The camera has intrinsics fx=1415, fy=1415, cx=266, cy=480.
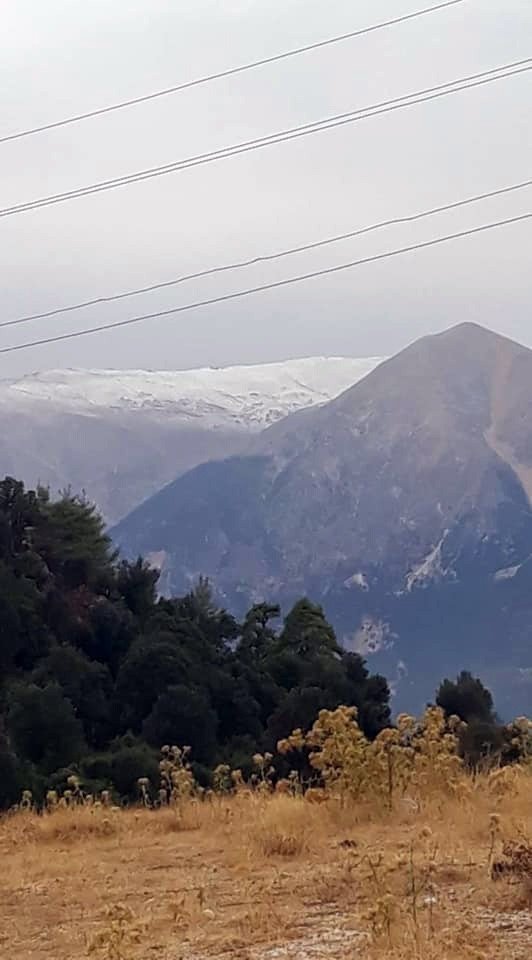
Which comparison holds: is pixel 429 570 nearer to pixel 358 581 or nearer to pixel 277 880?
pixel 358 581

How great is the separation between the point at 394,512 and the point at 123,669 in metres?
23.4

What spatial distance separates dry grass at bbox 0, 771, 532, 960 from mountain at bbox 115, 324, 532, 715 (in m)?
24.5

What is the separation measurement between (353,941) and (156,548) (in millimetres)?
35960

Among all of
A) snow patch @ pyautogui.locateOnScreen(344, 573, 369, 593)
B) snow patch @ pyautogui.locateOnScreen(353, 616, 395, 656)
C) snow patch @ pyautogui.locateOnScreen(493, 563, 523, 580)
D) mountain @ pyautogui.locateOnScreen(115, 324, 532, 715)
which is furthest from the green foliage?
snow patch @ pyautogui.locateOnScreen(344, 573, 369, 593)

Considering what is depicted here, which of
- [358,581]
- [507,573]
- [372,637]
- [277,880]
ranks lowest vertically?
[277,880]

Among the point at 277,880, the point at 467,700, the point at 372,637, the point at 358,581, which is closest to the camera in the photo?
the point at 277,880

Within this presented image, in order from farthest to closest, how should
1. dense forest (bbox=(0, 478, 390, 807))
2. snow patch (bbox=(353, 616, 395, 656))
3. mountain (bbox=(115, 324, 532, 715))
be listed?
mountain (bbox=(115, 324, 532, 715)) < snow patch (bbox=(353, 616, 395, 656)) < dense forest (bbox=(0, 478, 390, 807))

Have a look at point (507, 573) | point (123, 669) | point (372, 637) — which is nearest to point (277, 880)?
point (123, 669)

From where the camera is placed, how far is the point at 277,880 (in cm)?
670

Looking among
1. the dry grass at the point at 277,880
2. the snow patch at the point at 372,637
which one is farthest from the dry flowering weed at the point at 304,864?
the snow patch at the point at 372,637

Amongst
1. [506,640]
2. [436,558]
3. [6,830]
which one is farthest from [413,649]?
[6,830]

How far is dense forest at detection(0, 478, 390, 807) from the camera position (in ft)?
50.7

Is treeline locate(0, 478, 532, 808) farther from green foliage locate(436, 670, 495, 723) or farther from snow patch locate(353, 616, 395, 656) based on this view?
snow patch locate(353, 616, 395, 656)

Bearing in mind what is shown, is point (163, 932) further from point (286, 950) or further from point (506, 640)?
point (506, 640)
